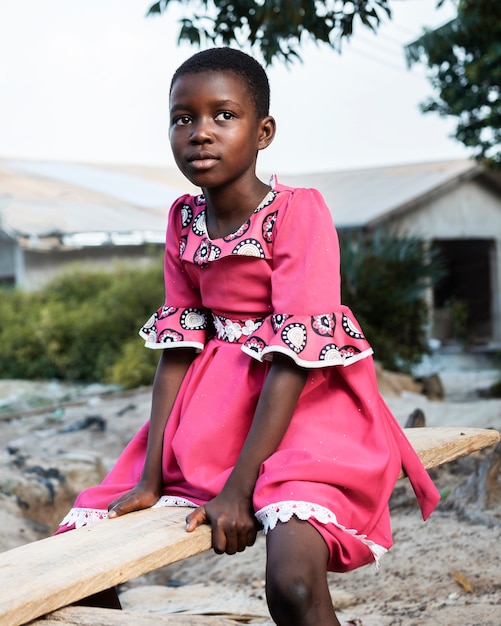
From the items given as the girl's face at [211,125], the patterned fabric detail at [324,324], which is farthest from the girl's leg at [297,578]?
the girl's face at [211,125]

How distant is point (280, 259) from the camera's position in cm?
223

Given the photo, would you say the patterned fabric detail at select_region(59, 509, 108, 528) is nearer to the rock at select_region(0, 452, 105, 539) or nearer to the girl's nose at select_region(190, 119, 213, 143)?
the girl's nose at select_region(190, 119, 213, 143)

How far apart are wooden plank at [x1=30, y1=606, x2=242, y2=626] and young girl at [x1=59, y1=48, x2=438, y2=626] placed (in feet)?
0.74

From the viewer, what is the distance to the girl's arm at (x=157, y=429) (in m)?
2.19

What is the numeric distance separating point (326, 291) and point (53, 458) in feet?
11.8

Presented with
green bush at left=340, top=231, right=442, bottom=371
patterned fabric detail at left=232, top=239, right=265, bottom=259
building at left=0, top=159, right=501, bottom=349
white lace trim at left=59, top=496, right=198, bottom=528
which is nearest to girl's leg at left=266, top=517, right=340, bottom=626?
white lace trim at left=59, top=496, right=198, bottom=528

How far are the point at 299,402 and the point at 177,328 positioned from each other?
47 centimetres

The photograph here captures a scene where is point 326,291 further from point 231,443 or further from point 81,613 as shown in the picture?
point 81,613

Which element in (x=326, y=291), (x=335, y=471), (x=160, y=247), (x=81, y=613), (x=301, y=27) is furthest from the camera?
(x=160, y=247)

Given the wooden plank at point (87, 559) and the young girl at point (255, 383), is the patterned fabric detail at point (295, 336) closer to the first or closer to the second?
the young girl at point (255, 383)

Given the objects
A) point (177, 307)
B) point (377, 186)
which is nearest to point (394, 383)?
point (177, 307)

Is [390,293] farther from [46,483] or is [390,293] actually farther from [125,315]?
[46,483]

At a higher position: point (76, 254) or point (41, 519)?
point (76, 254)

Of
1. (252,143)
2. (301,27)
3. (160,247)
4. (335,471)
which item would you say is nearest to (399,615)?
(335,471)
